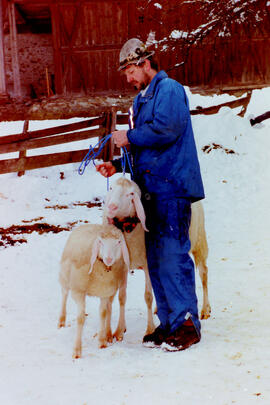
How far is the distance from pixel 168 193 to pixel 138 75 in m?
0.93

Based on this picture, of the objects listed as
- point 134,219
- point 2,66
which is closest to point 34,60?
point 2,66

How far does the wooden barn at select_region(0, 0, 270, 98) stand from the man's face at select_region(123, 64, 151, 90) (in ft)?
41.1

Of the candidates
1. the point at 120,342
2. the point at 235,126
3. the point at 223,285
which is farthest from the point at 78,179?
the point at 120,342

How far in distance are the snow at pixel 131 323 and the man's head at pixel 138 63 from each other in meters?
2.07

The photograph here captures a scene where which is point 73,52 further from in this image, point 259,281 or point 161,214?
point 161,214

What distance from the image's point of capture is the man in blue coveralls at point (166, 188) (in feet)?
12.8

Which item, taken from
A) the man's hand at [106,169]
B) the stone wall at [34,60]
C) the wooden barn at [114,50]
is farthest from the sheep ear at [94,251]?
the stone wall at [34,60]

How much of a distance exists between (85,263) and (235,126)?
936 cm

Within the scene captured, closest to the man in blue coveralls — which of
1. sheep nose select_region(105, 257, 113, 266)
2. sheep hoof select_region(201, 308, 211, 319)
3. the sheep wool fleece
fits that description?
the sheep wool fleece

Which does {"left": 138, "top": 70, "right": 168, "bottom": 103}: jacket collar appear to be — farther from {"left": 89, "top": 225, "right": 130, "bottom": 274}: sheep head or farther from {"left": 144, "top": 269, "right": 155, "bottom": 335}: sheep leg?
{"left": 144, "top": 269, "right": 155, "bottom": 335}: sheep leg

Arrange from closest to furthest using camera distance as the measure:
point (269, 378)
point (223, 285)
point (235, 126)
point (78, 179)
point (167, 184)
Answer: point (269, 378) < point (167, 184) < point (223, 285) < point (78, 179) < point (235, 126)

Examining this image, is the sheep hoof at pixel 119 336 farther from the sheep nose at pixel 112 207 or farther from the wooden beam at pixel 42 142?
the wooden beam at pixel 42 142

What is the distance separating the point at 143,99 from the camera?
13.3 feet

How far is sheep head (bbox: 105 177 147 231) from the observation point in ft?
13.0
